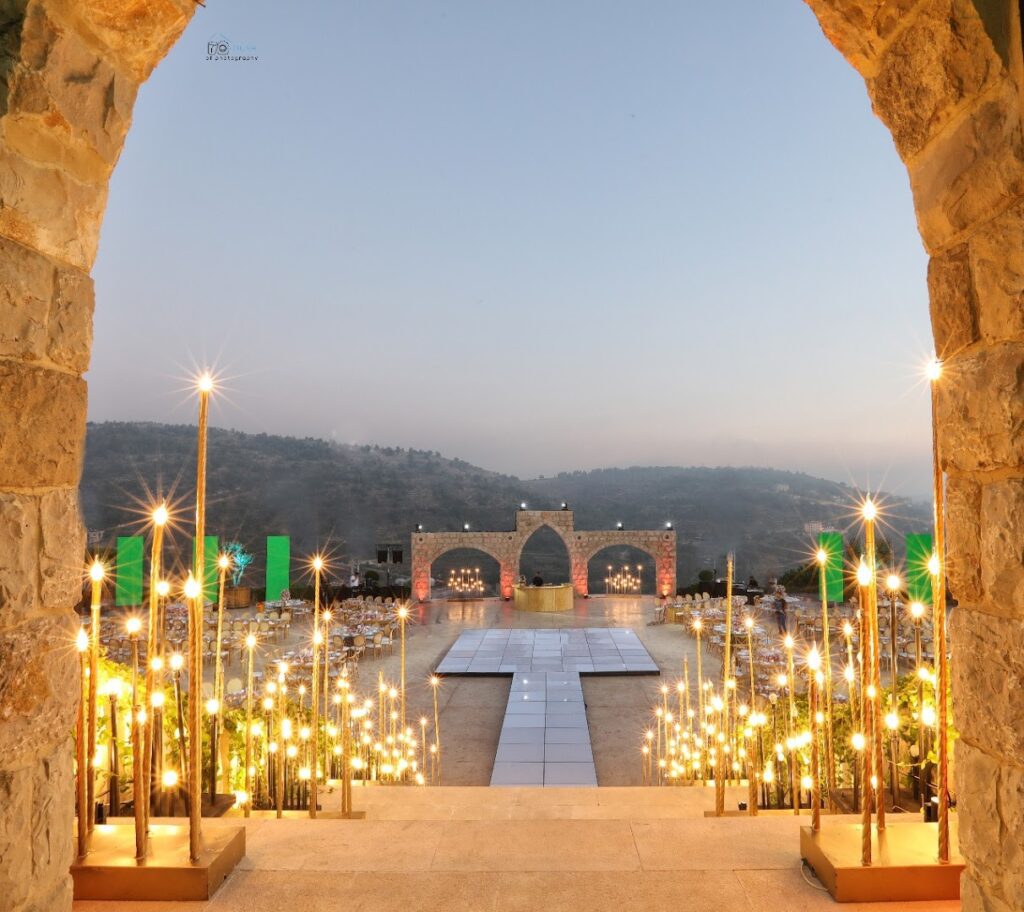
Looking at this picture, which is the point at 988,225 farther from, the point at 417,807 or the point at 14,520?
the point at 417,807

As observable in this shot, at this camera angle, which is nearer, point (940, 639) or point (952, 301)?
point (952, 301)

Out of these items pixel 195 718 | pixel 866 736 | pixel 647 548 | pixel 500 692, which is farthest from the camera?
pixel 647 548

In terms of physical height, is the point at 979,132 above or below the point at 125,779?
above

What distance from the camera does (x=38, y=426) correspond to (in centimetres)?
141

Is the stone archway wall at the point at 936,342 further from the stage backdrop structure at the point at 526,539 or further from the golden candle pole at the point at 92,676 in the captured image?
the stage backdrop structure at the point at 526,539

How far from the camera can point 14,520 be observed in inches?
53.2

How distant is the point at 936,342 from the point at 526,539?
20244mm

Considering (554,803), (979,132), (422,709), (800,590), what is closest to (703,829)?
(554,803)

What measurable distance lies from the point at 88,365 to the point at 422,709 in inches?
336

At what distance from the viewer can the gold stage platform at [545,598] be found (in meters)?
18.6

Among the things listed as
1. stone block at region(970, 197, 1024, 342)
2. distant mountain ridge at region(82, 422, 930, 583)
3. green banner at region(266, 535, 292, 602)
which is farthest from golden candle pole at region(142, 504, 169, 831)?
distant mountain ridge at region(82, 422, 930, 583)

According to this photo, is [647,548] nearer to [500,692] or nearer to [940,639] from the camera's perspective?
[500,692]

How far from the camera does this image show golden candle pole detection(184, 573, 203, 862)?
1.96 metres

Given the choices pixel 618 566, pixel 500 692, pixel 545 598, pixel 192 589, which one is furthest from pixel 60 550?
pixel 618 566
